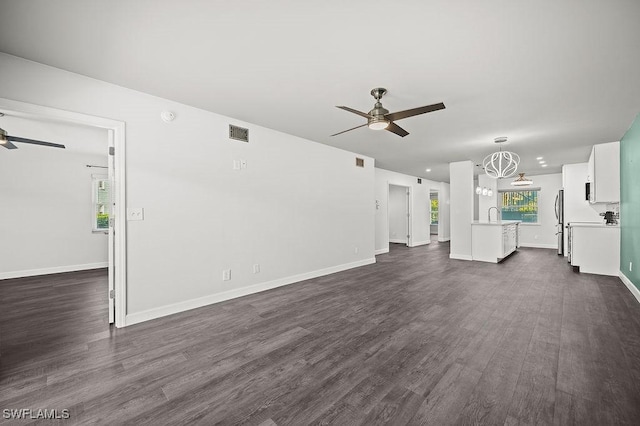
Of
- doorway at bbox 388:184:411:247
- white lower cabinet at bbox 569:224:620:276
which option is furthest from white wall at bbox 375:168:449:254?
white lower cabinet at bbox 569:224:620:276

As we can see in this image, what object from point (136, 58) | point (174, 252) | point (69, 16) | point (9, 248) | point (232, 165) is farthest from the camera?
point (9, 248)

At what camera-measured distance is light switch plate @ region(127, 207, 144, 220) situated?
3.08 meters

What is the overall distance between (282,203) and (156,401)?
10.7 feet

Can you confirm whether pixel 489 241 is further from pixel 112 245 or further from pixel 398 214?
pixel 112 245

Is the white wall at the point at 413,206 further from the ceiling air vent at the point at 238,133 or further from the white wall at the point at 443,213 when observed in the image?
the ceiling air vent at the point at 238,133

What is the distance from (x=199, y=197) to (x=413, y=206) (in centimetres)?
804

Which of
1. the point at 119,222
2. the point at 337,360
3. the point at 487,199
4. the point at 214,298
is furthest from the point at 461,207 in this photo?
the point at 119,222

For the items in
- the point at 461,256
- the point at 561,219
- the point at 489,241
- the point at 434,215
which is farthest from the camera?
the point at 434,215

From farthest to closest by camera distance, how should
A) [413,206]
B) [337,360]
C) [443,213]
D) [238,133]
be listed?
[443,213] < [413,206] < [238,133] < [337,360]

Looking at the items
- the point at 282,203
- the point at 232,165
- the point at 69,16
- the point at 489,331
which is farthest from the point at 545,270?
the point at 69,16

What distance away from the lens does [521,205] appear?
Answer: 10.1m

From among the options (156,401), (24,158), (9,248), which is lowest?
(156,401)

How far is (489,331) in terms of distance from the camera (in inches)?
111

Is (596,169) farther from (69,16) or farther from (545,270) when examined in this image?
(69,16)
